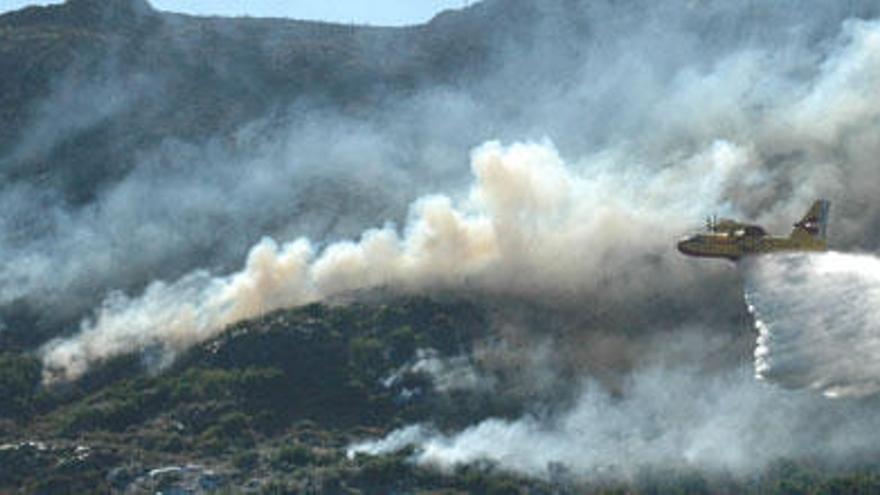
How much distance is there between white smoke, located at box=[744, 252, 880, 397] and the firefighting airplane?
44.6 inches

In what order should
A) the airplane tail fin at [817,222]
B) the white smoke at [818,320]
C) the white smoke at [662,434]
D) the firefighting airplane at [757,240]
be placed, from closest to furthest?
the white smoke at [818,320]
the airplane tail fin at [817,222]
the firefighting airplane at [757,240]
the white smoke at [662,434]

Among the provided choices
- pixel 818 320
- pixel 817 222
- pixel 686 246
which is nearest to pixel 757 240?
pixel 817 222

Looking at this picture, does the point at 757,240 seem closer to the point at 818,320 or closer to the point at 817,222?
the point at 817,222

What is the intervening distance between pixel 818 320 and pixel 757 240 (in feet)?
72.9

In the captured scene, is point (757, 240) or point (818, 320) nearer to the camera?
point (818, 320)

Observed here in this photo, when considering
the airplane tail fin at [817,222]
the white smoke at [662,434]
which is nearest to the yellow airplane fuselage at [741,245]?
the airplane tail fin at [817,222]

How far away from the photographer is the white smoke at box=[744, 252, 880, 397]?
122562 millimetres

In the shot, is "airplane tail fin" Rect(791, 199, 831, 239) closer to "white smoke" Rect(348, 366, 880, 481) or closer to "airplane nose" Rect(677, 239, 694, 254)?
"airplane nose" Rect(677, 239, 694, 254)

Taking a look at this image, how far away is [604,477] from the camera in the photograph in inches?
6604

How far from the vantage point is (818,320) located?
136 metres

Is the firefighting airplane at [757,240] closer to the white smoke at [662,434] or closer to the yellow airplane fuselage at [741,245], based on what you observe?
the yellow airplane fuselage at [741,245]

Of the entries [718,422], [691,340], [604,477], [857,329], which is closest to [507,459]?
[604,477]

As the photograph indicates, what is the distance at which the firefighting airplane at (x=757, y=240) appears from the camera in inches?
6171

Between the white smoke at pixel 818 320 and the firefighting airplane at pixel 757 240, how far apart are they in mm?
1132
